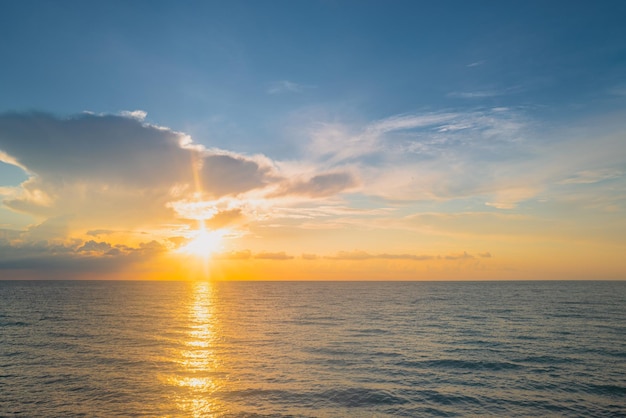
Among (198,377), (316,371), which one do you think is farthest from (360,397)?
(198,377)

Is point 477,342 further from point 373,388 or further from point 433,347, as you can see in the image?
point 373,388

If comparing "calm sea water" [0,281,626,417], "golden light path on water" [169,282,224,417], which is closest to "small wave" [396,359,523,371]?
"calm sea water" [0,281,626,417]

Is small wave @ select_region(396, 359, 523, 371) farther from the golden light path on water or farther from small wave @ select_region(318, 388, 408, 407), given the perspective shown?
the golden light path on water

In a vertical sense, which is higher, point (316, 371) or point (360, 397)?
point (360, 397)

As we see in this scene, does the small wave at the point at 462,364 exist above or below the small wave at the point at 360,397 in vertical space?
below

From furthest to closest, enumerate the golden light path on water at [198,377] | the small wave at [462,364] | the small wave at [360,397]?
the small wave at [462,364] → the small wave at [360,397] → the golden light path on water at [198,377]

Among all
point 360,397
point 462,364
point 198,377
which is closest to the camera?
point 360,397

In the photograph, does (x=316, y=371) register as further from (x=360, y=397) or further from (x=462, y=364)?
(x=462, y=364)

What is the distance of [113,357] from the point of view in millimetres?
42719

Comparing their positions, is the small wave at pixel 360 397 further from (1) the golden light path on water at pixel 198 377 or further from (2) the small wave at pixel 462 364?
(2) the small wave at pixel 462 364

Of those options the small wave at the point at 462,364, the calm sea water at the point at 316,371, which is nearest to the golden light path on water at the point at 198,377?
the calm sea water at the point at 316,371

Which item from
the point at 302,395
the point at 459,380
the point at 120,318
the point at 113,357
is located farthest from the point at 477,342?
the point at 120,318

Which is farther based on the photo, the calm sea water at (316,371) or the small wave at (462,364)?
the small wave at (462,364)

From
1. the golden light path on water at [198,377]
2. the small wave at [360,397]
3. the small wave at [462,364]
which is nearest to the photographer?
the golden light path on water at [198,377]
